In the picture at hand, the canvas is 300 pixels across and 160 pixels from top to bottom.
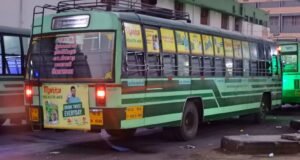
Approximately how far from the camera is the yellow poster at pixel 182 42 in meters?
12.5

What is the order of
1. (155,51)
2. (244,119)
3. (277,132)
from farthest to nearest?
(244,119) → (277,132) → (155,51)

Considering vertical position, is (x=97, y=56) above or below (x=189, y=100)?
above

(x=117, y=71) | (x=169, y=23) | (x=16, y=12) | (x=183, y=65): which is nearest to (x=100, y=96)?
(x=117, y=71)

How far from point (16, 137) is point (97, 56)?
4.36 m

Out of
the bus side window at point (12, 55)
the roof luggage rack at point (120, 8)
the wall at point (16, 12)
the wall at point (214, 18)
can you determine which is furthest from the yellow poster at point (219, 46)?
the wall at point (214, 18)

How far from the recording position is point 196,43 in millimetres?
13305

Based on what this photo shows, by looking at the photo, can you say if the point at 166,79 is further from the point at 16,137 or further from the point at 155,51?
the point at 16,137

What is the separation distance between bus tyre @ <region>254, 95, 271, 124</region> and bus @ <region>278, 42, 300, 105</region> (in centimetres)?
487

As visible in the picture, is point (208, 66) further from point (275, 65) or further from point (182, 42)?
point (275, 65)

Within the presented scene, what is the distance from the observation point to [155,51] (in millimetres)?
11625

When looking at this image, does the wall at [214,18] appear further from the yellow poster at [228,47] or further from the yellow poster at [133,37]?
the yellow poster at [133,37]

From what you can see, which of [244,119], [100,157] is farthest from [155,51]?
[244,119]

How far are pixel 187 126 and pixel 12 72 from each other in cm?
470

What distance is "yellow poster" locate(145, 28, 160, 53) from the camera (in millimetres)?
11382
